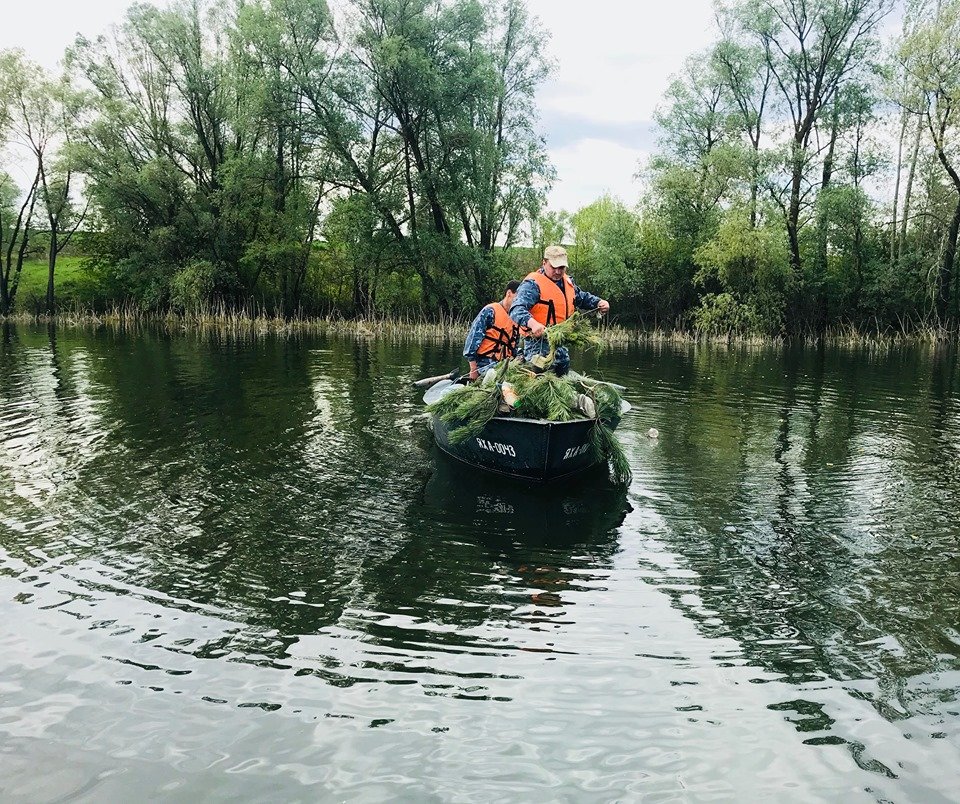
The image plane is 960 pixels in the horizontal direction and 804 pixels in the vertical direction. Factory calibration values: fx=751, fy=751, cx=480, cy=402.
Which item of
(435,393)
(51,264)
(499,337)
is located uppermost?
(51,264)

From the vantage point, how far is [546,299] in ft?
27.9

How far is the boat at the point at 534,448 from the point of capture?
24.1ft

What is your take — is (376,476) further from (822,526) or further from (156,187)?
(156,187)

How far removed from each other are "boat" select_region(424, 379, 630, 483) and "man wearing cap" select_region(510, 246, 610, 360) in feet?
3.97

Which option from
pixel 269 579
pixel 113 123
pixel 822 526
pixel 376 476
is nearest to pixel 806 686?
pixel 822 526

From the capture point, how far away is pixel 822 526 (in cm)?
657

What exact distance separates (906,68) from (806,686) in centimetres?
3161

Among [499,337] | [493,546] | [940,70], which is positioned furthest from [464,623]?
[940,70]

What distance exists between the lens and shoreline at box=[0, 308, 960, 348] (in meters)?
30.7

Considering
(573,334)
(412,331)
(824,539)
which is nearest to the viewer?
(824,539)

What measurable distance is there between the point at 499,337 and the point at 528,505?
128 inches

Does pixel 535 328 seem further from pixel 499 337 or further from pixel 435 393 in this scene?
pixel 435 393

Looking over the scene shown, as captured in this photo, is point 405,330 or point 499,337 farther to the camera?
point 405,330

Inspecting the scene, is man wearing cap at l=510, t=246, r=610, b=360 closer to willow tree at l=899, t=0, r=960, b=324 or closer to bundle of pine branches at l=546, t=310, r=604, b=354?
bundle of pine branches at l=546, t=310, r=604, b=354
